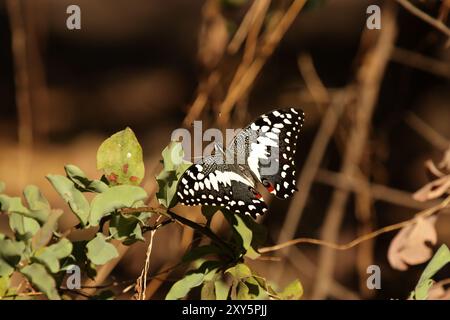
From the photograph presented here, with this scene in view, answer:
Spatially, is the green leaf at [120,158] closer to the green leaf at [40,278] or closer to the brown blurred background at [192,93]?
the green leaf at [40,278]

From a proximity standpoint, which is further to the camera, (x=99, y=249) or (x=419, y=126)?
(x=419, y=126)

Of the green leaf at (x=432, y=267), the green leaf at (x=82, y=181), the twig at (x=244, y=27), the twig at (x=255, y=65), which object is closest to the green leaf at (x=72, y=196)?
the green leaf at (x=82, y=181)

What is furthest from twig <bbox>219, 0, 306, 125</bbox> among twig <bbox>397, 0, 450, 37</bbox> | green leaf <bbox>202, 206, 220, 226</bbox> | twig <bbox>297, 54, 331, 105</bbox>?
green leaf <bbox>202, 206, 220, 226</bbox>

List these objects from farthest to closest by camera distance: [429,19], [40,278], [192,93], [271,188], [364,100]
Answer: [192,93], [364,100], [429,19], [271,188], [40,278]

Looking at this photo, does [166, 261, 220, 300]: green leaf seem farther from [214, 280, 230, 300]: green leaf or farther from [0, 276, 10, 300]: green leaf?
[0, 276, 10, 300]: green leaf

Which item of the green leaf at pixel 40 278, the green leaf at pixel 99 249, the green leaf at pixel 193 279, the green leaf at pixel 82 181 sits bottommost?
the green leaf at pixel 193 279

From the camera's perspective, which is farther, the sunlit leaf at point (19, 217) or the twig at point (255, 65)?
the twig at point (255, 65)

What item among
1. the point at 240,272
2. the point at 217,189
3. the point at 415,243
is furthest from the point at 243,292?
the point at 415,243

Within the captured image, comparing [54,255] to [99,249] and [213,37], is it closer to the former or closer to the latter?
[99,249]
